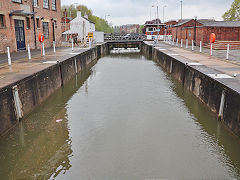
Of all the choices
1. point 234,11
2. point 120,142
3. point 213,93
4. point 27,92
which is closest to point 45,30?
point 27,92

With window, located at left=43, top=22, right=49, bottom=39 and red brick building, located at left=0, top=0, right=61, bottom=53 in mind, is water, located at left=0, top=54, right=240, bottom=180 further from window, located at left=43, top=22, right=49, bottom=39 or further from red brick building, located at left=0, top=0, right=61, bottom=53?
window, located at left=43, top=22, right=49, bottom=39

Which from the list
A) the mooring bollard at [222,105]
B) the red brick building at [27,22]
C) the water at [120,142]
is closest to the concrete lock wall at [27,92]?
the water at [120,142]

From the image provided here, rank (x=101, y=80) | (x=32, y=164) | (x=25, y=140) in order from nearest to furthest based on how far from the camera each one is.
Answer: (x=32, y=164) < (x=25, y=140) < (x=101, y=80)

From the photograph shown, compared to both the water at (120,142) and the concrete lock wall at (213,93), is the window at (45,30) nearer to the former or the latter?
the water at (120,142)

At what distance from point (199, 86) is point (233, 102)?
4.35m

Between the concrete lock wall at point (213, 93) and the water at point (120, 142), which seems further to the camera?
the concrete lock wall at point (213, 93)

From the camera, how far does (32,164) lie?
6625 mm

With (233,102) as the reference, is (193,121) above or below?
Result: below

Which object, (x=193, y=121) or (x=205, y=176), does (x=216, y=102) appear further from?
(x=205, y=176)

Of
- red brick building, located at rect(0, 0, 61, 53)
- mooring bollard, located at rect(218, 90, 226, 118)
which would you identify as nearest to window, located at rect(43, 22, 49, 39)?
red brick building, located at rect(0, 0, 61, 53)

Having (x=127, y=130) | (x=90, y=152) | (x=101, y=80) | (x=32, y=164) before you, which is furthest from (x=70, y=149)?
(x=101, y=80)

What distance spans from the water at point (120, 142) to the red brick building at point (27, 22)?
11.6 metres

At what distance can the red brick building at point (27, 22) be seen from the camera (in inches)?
817

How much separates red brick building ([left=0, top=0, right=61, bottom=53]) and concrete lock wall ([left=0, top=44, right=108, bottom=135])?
8026mm
